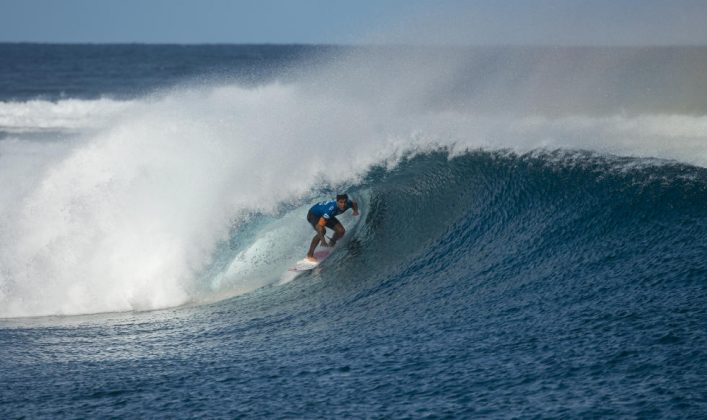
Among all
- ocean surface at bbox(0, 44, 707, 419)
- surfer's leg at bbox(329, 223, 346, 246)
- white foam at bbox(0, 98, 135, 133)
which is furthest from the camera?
white foam at bbox(0, 98, 135, 133)

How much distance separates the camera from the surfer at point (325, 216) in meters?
12.8

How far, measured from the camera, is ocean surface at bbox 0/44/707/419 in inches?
323

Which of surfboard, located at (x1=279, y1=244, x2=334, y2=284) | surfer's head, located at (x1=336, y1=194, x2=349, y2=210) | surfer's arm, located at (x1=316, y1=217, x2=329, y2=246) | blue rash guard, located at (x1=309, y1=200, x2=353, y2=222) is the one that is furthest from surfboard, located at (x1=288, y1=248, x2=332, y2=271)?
surfer's head, located at (x1=336, y1=194, x2=349, y2=210)

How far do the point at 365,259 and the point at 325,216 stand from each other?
0.92 m

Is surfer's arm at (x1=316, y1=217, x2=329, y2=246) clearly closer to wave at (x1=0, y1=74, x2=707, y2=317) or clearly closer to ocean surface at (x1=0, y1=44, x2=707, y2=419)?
Result: ocean surface at (x1=0, y1=44, x2=707, y2=419)

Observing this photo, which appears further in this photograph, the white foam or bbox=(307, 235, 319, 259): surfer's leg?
the white foam

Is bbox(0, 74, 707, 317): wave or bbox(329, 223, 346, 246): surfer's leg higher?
bbox(0, 74, 707, 317): wave

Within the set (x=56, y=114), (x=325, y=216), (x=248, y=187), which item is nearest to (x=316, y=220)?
(x=325, y=216)

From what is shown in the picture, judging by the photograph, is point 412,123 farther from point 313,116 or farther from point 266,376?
point 266,376

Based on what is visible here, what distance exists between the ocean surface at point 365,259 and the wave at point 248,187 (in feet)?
0.15

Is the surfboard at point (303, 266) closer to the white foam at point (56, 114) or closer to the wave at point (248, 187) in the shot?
the wave at point (248, 187)

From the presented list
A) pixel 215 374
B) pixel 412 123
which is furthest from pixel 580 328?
pixel 412 123

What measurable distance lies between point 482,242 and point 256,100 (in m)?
8.63

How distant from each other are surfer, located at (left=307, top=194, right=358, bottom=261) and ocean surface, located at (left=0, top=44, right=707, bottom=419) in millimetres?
428
